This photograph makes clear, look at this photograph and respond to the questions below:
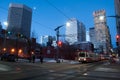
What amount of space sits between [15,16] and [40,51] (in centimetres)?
2480

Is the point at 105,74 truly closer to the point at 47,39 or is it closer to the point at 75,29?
Result: the point at 75,29

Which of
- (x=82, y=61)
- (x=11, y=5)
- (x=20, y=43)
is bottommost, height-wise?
(x=82, y=61)

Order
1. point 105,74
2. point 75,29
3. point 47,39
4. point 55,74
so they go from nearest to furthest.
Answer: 1. point 55,74
2. point 105,74
3. point 75,29
4. point 47,39

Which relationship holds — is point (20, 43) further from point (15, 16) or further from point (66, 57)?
point (15, 16)

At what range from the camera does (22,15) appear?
50656 millimetres

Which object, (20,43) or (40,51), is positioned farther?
(20,43)

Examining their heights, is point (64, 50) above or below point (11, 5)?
below

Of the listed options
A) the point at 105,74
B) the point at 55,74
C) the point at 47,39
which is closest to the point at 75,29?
the point at 105,74

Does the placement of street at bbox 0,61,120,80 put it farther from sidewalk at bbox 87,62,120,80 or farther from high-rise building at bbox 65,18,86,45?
high-rise building at bbox 65,18,86,45

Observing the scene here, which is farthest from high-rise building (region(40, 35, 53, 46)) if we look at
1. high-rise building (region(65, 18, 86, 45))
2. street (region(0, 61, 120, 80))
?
street (region(0, 61, 120, 80))

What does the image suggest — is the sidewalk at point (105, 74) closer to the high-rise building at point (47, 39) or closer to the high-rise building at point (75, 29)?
the high-rise building at point (75, 29)

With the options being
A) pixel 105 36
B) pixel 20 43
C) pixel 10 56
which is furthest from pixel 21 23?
pixel 105 36

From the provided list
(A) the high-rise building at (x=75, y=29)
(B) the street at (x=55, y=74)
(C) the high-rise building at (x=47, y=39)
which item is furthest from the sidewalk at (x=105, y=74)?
(C) the high-rise building at (x=47, y=39)

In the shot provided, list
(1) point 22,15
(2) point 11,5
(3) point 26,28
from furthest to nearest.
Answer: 1. (3) point 26,28
2. (2) point 11,5
3. (1) point 22,15
